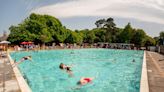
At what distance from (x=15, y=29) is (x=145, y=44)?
5282cm

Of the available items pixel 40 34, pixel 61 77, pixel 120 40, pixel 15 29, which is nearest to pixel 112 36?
pixel 120 40

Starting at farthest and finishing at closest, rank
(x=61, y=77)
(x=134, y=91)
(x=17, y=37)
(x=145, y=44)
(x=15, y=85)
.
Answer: (x=145, y=44)
(x=17, y=37)
(x=61, y=77)
(x=134, y=91)
(x=15, y=85)

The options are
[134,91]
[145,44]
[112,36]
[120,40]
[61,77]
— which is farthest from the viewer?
[112,36]

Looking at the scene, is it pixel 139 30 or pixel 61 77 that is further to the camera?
pixel 139 30

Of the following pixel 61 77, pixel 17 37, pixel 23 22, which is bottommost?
pixel 61 77

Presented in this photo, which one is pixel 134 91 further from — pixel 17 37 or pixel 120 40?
pixel 120 40

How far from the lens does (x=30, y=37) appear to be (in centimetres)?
5994

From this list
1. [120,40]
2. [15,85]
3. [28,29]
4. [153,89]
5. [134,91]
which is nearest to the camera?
[153,89]

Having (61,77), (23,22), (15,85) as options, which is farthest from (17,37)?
(15,85)

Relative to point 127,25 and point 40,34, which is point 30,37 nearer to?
point 40,34

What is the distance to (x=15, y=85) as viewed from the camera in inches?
406

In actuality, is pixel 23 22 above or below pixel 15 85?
above

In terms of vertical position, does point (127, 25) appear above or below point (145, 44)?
above

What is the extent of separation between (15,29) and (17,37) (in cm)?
266
